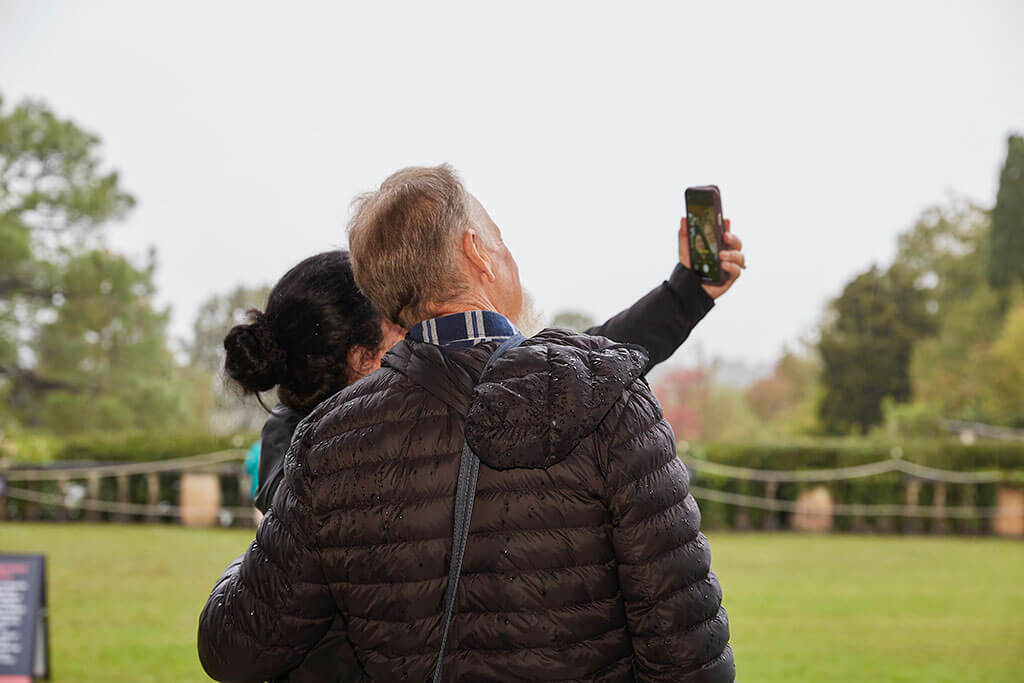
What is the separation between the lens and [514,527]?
759mm

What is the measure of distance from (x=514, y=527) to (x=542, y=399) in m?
0.11

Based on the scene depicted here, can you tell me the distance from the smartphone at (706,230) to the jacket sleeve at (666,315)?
0.07 ft

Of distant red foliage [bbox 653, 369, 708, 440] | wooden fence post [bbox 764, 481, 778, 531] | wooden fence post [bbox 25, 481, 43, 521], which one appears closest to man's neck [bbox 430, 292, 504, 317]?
wooden fence post [bbox 764, 481, 778, 531]

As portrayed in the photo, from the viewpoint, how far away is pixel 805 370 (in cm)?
1914

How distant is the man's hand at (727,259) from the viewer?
3.99 ft

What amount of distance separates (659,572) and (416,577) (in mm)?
196

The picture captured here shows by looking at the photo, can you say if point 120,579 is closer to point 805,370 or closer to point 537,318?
point 537,318

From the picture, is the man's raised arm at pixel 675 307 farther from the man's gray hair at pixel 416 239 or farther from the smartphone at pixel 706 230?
the man's gray hair at pixel 416 239

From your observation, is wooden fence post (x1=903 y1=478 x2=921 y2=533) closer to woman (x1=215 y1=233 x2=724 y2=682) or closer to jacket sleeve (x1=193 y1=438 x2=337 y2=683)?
woman (x1=215 y1=233 x2=724 y2=682)

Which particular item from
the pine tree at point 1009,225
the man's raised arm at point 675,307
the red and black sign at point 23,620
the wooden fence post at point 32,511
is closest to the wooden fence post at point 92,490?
the wooden fence post at point 32,511

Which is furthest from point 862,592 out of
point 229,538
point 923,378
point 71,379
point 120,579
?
point 923,378

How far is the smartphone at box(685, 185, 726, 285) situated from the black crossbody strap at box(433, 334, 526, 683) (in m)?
0.51

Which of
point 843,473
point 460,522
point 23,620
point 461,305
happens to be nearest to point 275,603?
point 460,522

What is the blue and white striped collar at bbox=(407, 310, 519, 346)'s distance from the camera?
2.69ft
